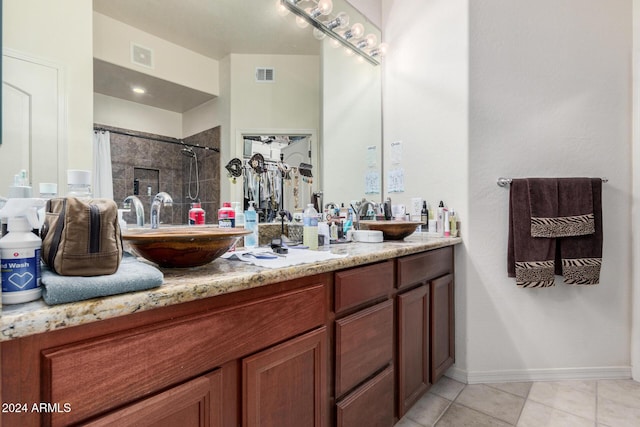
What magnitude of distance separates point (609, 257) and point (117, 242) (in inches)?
100

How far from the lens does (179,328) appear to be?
0.70 meters

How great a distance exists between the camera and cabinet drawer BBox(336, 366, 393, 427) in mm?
1170

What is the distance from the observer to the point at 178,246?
0.86 m

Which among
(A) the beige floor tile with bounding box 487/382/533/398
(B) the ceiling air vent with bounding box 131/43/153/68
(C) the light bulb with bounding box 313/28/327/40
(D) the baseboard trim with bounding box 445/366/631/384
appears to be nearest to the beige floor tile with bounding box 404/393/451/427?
(D) the baseboard trim with bounding box 445/366/631/384

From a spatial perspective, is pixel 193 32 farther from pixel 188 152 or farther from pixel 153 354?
pixel 153 354

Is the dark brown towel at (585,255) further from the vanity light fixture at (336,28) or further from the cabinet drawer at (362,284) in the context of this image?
the vanity light fixture at (336,28)

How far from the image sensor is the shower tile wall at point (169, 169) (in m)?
1.20

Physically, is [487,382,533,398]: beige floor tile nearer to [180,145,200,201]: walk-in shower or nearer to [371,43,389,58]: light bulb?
[180,145,200,201]: walk-in shower

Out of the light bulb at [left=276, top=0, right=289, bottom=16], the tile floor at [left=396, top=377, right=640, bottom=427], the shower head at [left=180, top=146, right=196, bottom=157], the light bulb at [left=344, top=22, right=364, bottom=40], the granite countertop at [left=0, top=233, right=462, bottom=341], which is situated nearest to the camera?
the granite countertop at [left=0, top=233, right=462, bottom=341]

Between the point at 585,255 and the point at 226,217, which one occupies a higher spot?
the point at 226,217

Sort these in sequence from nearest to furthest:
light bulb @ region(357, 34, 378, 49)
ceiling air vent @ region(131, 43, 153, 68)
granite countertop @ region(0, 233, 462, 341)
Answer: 1. granite countertop @ region(0, 233, 462, 341)
2. ceiling air vent @ region(131, 43, 153, 68)
3. light bulb @ region(357, 34, 378, 49)

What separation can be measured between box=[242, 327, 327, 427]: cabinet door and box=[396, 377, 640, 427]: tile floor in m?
0.80

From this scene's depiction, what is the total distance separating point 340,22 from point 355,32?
18 cm

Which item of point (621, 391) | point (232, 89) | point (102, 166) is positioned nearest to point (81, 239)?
point (102, 166)
